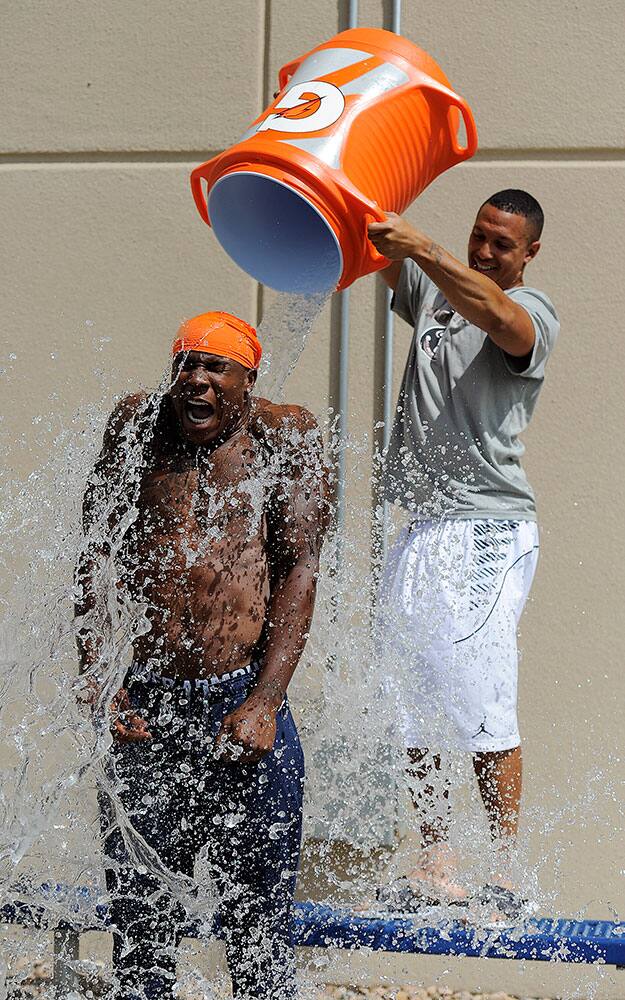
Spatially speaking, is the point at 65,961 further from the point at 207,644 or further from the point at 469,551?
the point at 469,551

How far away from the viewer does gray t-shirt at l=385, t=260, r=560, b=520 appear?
310 centimetres

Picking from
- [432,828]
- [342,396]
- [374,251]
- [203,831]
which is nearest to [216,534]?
[203,831]

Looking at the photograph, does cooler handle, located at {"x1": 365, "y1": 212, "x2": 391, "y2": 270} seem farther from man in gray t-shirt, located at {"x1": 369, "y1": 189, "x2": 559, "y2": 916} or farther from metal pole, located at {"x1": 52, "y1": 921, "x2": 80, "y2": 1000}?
metal pole, located at {"x1": 52, "y1": 921, "x2": 80, "y2": 1000}

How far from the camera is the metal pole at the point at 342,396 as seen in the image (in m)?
3.98

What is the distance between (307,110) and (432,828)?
1810mm

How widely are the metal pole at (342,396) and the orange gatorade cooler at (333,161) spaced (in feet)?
3.28

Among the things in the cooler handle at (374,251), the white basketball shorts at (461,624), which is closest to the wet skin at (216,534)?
the cooler handle at (374,251)

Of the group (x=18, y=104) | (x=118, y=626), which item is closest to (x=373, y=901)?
(x=118, y=626)

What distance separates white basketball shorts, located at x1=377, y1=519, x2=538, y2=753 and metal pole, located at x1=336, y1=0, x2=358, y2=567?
0.85m

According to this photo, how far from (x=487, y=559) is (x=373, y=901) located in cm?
92

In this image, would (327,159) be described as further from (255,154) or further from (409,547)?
(409,547)

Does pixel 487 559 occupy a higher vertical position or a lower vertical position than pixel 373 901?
higher

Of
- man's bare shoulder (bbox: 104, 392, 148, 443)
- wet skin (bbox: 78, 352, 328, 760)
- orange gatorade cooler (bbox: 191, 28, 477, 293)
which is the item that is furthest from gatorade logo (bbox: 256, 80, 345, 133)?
man's bare shoulder (bbox: 104, 392, 148, 443)

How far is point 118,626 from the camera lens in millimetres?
2488
